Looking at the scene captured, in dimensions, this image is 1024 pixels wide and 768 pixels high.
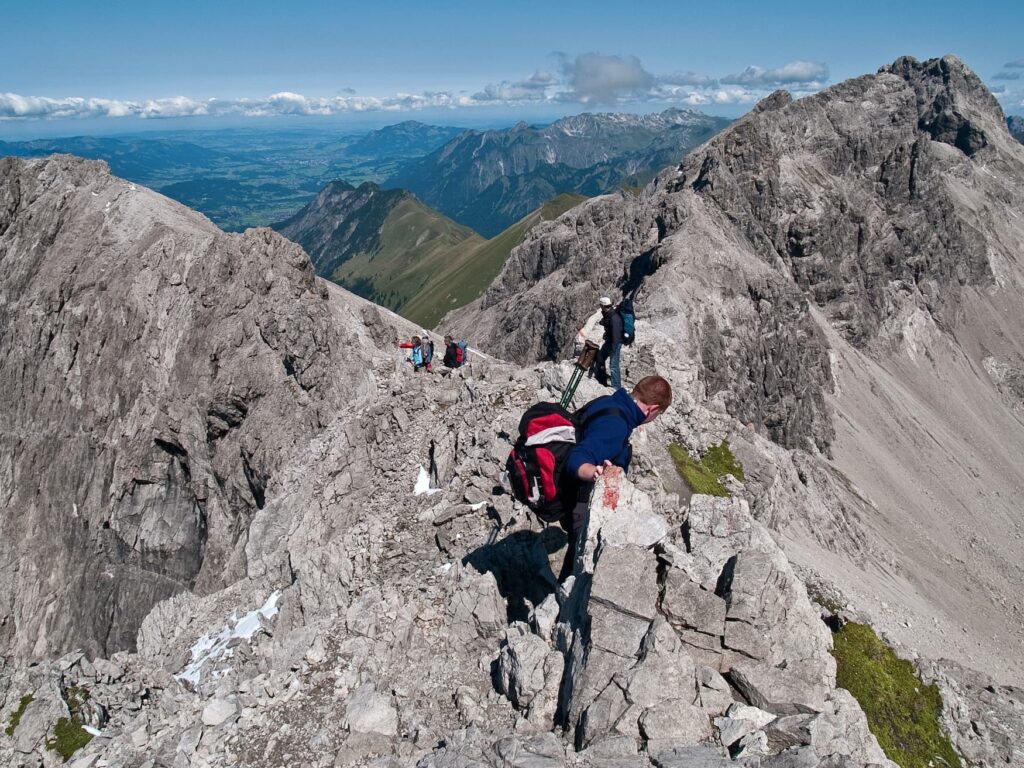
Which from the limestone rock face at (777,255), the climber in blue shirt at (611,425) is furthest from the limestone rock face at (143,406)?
the limestone rock face at (777,255)

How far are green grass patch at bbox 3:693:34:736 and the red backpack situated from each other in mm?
29986

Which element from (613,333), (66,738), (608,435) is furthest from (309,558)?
(608,435)

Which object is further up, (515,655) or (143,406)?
(515,655)

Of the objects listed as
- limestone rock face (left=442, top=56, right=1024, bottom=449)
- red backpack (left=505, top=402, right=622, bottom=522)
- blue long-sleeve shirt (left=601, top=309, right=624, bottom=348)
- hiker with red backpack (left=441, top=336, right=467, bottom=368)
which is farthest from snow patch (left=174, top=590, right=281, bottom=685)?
limestone rock face (left=442, top=56, right=1024, bottom=449)

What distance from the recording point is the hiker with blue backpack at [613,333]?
2294 cm

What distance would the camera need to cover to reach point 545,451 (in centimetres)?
1062

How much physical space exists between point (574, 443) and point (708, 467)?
1657 cm

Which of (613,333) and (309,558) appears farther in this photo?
(309,558)

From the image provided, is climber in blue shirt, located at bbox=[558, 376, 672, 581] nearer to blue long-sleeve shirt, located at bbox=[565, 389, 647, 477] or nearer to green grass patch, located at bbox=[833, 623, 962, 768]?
blue long-sleeve shirt, located at bbox=[565, 389, 647, 477]

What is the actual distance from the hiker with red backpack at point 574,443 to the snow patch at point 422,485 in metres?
16.2

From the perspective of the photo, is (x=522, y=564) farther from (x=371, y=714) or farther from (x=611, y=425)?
(x=611, y=425)

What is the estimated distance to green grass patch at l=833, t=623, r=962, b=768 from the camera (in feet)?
41.9

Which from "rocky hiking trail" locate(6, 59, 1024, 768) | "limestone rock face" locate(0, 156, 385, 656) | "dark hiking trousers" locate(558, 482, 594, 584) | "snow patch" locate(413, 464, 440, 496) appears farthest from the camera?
"limestone rock face" locate(0, 156, 385, 656)

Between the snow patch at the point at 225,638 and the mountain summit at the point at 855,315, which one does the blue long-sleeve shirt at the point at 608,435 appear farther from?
the mountain summit at the point at 855,315
